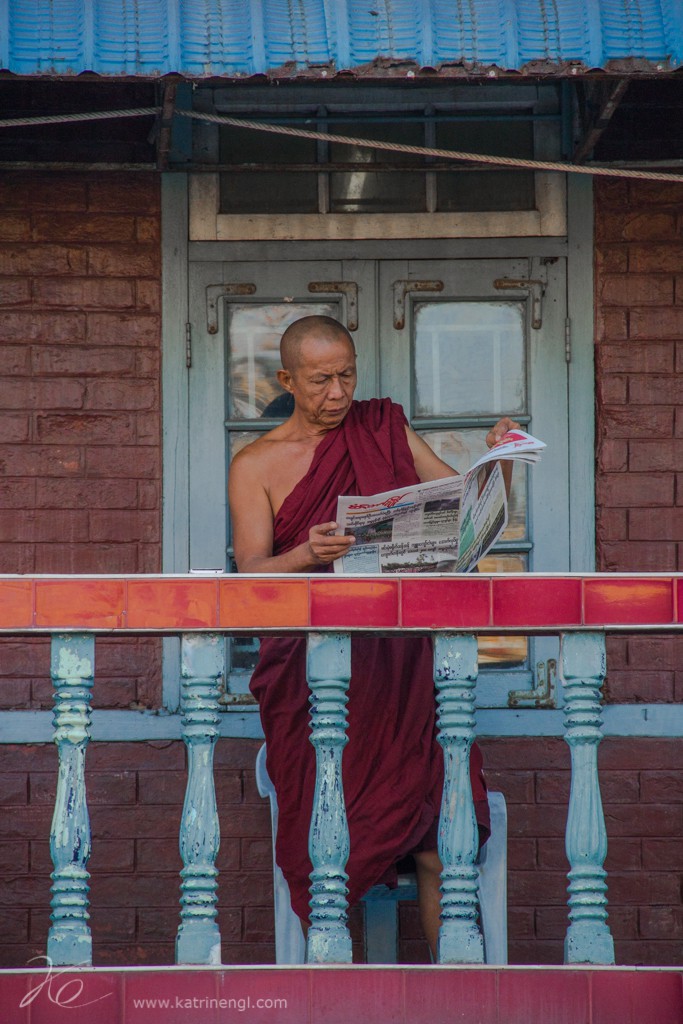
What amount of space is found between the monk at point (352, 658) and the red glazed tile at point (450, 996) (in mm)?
605

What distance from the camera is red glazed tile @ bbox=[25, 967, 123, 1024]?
10.6 ft

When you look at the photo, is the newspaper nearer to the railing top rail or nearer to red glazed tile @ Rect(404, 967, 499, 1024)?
the railing top rail

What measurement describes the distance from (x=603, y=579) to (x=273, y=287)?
2163 mm

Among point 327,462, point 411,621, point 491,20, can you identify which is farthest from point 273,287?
point 411,621

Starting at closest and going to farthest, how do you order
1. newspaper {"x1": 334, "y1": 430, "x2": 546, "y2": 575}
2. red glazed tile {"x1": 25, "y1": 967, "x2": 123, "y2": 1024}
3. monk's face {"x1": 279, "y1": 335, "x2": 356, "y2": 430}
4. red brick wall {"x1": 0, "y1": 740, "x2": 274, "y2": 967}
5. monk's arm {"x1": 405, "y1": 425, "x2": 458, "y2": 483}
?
red glazed tile {"x1": 25, "y1": 967, "x2": 123, "y2": 1024} < newspaper {"x1": 334, "y1": 430, "x2": 546, "y2": 575} < monk's face {"x1": 279, "y1": 335, "x2": 356, "y2": 430} < monk's arm {"x1": 405, "y1": 425, "x2": 458, "y2": 483} < red brick wall {"x1": 0, "y1": 740, "x2": 274, "y2": 967}

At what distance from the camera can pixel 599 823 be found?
3.37 metres

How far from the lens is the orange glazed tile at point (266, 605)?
341 cm

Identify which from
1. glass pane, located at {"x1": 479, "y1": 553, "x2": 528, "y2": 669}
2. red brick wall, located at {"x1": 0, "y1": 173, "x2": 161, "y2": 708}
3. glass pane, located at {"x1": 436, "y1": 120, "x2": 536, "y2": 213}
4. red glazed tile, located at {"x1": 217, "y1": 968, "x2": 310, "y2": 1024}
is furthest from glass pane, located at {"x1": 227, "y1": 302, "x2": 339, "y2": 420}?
red glazed tile, located at {"x1": 217, "y1": 968, "x2": 310, "y2": 1024}

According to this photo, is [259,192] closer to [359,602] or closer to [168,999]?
[359,602]

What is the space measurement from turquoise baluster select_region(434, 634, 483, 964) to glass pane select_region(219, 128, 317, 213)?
7.53ft

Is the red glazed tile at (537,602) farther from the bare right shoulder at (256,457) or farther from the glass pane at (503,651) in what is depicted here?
the glass pane at (503,651)

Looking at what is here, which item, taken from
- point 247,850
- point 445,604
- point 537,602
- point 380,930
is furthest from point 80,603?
point 247,850

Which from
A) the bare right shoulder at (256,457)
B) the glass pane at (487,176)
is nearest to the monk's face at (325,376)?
the bare right shoulder at (256,457)

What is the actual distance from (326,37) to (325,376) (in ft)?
3.42
